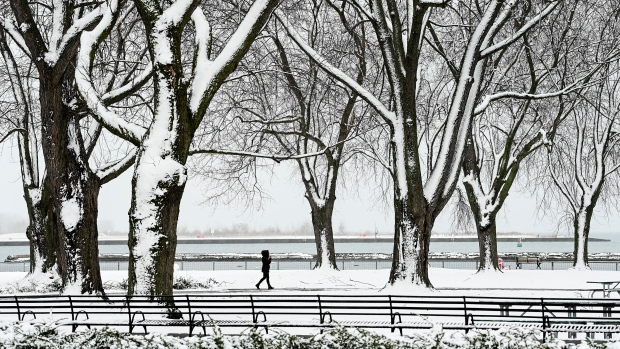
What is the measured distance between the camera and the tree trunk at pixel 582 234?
30.4 metres

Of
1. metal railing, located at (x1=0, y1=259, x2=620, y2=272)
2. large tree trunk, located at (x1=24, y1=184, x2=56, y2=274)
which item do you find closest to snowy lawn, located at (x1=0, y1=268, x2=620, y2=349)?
large tree trunk, located at (x1=24, y1=184, x2=56, y2=274)

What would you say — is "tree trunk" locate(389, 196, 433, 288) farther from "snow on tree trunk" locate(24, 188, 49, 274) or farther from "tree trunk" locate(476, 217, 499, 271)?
"snow on tree trunk" locate(24, 188, 49, 274)

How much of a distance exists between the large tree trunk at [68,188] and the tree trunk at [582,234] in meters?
20.1

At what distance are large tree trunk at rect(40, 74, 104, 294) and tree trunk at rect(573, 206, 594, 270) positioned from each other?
20.1 meters

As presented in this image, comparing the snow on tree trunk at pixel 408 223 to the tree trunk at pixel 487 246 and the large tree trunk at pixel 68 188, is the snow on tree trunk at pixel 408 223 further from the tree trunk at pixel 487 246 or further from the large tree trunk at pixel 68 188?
the tree trunk at pixel 487 246

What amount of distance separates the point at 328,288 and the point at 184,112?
10684mm

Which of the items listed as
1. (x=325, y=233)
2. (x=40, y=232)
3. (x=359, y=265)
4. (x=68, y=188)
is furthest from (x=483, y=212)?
(x=359, y=265)

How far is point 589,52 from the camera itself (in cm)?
2534

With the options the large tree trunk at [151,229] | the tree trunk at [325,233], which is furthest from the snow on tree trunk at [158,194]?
the tree trunk at [325,233]

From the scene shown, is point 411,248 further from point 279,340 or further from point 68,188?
point 68,188

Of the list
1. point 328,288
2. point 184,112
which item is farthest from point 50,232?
point 184,112

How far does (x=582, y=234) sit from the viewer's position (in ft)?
101

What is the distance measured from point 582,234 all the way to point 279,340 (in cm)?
2345

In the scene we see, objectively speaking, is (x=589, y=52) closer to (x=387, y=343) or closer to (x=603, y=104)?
(x=603, y=104)
